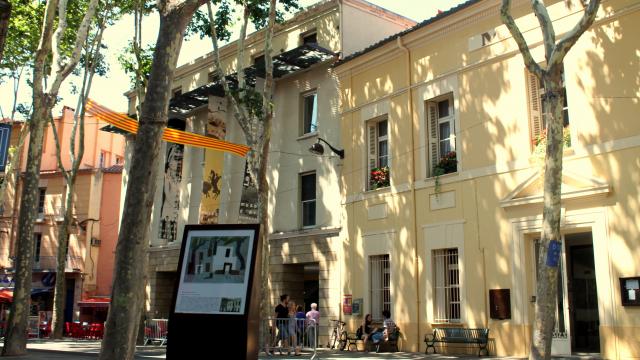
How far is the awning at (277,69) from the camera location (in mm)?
21453

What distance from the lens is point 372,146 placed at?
2044 centimetres

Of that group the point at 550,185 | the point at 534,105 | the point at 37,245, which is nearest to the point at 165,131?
the point at 534,105

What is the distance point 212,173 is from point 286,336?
1009 cm

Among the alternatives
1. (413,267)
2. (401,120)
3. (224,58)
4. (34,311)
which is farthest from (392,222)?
(34,311)

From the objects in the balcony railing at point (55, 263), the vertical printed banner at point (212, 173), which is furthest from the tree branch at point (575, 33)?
the balcony railing at point (55, 263)

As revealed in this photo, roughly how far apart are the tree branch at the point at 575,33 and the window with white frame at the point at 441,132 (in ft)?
21.2

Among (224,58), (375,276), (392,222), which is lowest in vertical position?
(375,276)

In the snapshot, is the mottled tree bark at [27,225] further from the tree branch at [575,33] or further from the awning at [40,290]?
the awning at [40,290]

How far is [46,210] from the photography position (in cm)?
3884

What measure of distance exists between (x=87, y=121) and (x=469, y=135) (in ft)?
105

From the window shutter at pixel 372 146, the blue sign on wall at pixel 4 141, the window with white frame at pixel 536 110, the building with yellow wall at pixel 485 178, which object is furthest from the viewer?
Answer: the window shutter at pixel 372 146

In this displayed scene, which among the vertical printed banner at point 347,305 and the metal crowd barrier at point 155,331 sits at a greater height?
the vertical printed banner at point 347,305

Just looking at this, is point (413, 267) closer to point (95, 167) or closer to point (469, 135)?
point (469, 135)

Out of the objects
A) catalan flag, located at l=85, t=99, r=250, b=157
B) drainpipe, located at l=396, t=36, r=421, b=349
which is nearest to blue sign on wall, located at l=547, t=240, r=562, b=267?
drainpipe, located at l=396, t=36, r=421, b=349
